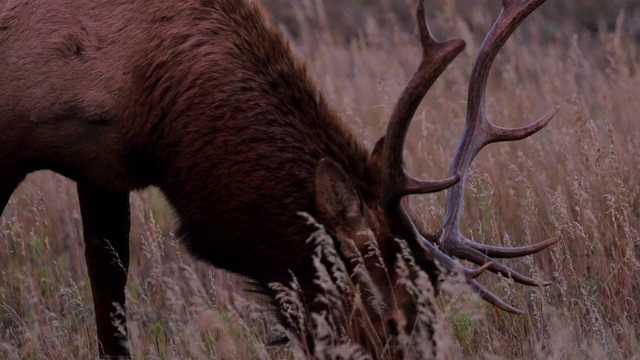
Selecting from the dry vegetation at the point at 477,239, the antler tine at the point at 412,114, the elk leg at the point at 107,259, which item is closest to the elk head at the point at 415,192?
the antler tine at the point at 412,114

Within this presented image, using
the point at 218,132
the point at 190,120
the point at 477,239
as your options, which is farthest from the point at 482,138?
the point at 477,239

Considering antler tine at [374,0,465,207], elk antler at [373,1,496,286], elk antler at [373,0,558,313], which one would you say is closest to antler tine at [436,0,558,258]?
elk antler at [373,0,558,313]

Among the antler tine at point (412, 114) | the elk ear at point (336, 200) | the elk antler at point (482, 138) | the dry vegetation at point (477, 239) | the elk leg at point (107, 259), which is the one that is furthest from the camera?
the elk leg at point (107, 259)

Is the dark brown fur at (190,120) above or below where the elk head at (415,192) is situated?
above

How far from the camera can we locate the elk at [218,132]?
388 cm

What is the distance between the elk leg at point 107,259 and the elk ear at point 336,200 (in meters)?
1.30

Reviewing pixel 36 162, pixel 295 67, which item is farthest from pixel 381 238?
pixel 36 162

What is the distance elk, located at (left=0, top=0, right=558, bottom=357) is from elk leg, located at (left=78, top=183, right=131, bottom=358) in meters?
0.49

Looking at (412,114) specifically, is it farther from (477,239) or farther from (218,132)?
(477,239)

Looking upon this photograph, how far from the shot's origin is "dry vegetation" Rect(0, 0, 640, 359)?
4250mm

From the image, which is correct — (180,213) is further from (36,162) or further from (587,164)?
(587,164)

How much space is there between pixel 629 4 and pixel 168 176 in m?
10.2

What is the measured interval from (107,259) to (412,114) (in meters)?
1.78

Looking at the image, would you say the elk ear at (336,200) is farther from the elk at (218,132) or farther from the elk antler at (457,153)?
the elk antler at (457,153)
